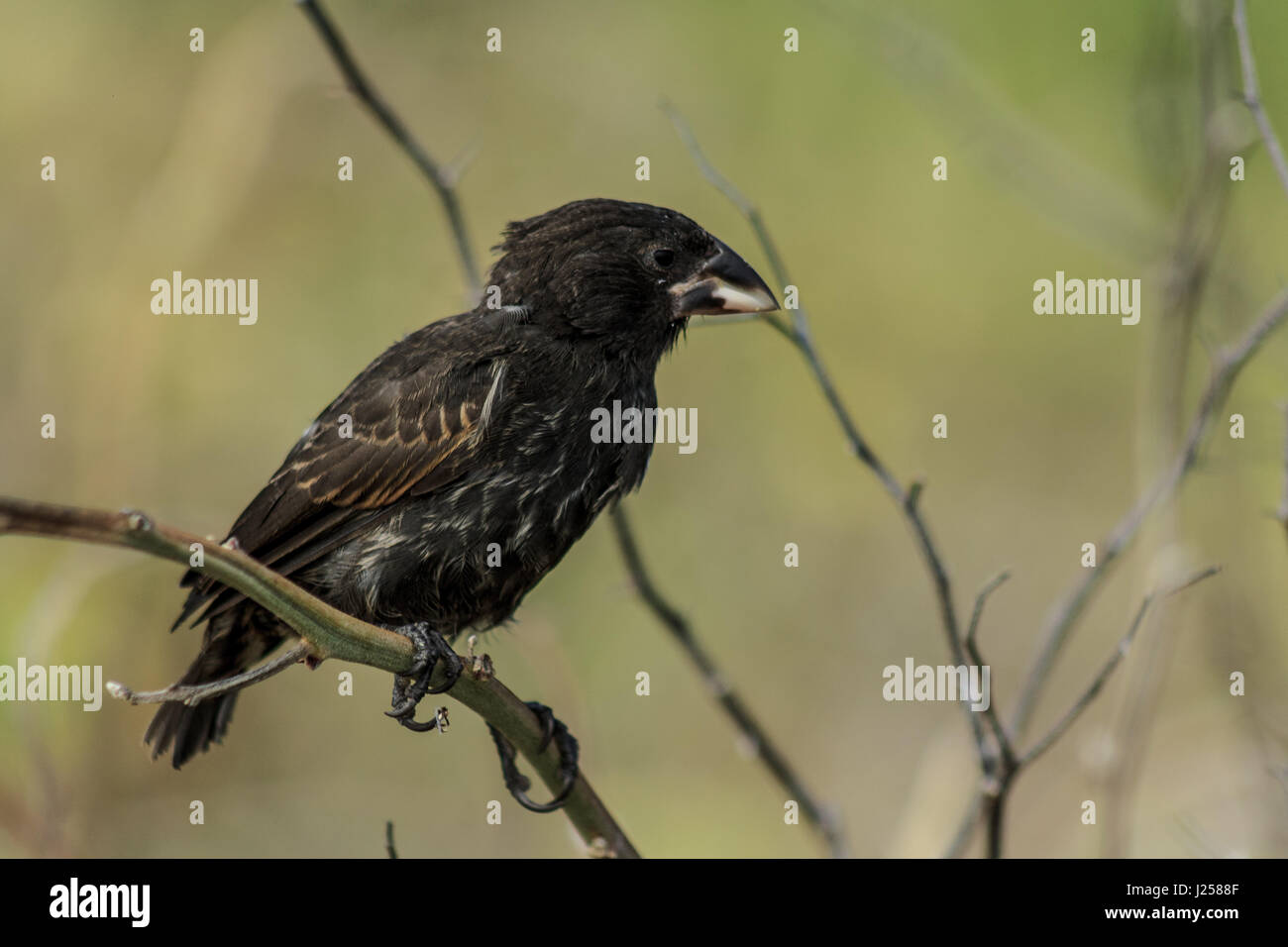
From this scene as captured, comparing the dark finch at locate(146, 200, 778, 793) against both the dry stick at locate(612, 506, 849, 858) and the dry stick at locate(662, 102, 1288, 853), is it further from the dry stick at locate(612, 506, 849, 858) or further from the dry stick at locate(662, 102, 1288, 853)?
the dry stick at locate(662, 102, 1288, 853)

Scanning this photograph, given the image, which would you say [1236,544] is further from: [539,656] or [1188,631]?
[539,656]

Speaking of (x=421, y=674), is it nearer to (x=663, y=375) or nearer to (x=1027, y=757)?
(x=1027, y=757)

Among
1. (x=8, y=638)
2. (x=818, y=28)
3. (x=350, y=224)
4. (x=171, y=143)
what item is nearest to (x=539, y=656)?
(x=8, y=638)

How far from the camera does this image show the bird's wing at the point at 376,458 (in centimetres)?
364

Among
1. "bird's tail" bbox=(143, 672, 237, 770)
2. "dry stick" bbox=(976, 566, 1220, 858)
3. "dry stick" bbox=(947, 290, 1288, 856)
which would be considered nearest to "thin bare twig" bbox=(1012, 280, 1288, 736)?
"dry stick" bbox=(947, 290, 1288, 856)

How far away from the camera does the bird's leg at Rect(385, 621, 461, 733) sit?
3.22 m

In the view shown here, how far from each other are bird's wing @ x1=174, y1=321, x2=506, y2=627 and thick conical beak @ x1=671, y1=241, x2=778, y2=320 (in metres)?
0.59

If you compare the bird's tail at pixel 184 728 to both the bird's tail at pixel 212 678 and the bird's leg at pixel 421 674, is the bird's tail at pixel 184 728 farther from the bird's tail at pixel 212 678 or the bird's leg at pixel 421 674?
the bird's leg at pixel 421 674

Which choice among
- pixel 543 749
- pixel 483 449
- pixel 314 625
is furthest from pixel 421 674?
pixel 314 625

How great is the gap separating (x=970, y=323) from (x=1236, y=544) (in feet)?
7.74

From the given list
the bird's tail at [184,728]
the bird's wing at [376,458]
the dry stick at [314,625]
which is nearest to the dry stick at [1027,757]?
the dry stick at [314,625]

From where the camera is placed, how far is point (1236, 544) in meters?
4.61

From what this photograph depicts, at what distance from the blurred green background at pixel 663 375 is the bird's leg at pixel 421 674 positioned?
1.27 metres

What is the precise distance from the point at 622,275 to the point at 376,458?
85 cm
